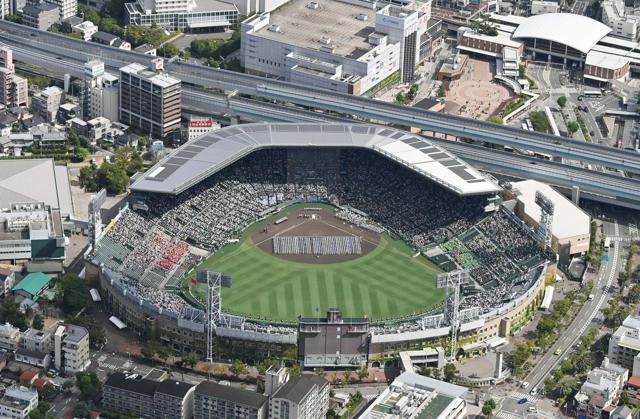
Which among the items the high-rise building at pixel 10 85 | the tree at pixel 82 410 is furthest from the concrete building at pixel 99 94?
the tree at pixel 82 410

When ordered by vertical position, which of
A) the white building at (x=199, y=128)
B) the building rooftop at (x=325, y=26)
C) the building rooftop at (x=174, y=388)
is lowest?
the building rooftop at (x=174, y=388)

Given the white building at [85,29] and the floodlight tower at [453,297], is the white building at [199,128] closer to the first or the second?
the white building at [85,29]

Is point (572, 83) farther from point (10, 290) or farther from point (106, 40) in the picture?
point (10, 290)

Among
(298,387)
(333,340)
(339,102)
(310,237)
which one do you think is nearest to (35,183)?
(310,237)

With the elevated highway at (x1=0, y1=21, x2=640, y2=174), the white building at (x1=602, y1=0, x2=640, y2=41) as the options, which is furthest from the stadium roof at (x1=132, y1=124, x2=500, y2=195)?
the white building at (x1=602, y1=0, x2=640, y2=41)

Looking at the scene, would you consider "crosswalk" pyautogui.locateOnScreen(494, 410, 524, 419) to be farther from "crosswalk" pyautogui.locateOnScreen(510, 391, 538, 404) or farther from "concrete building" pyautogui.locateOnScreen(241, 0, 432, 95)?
"concrete building" pyautogui.locateOnScreen(241, 0, 432, 95)

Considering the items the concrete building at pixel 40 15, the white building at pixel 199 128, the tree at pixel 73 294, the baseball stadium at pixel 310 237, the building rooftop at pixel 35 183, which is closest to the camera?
the baseball stadium at pixel 310 237

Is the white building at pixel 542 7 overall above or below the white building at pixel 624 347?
above

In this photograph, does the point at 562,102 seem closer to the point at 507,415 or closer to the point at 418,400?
the point at 507,415

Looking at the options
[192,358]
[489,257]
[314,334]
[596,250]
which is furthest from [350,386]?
[596,250]
